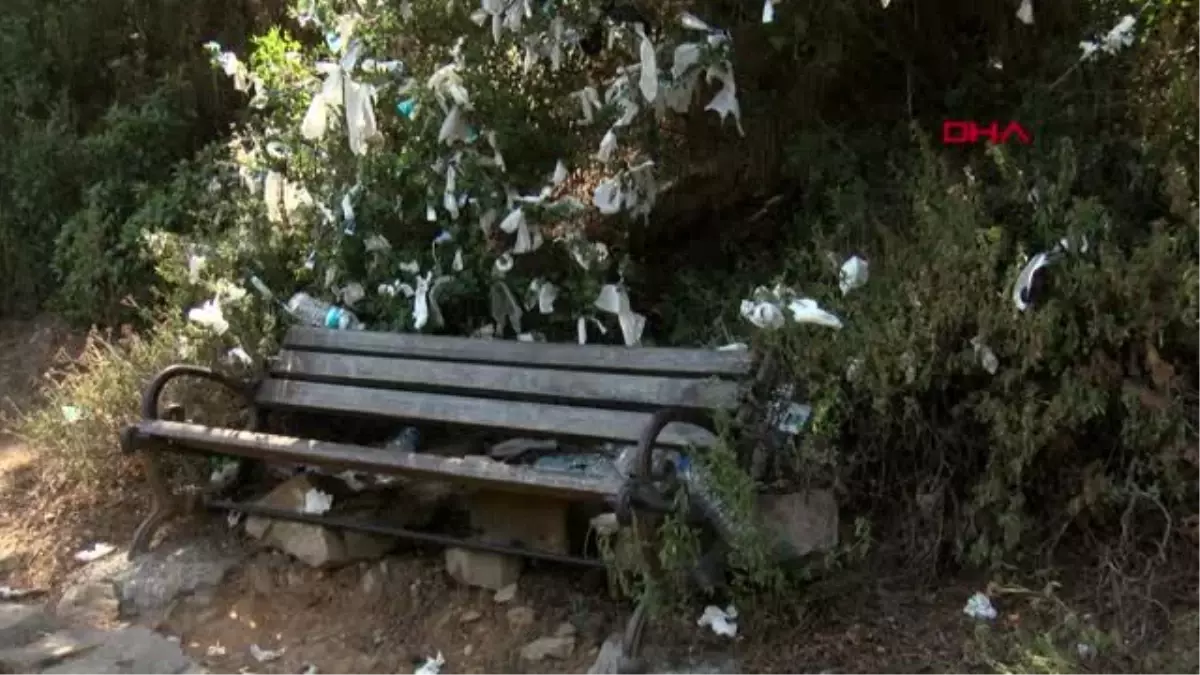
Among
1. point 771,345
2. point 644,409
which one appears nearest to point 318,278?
point 644,409

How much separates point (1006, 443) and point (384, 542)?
82.2 inches

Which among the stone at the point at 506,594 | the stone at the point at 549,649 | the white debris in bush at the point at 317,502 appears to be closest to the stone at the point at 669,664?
the stone at the point at 549,649

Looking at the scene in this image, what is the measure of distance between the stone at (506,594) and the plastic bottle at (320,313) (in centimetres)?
130

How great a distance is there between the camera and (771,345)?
3775mm

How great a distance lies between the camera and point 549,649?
373 centimetres

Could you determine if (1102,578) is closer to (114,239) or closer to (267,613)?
(267,613)

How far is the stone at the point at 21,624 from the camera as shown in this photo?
4168 millimetres

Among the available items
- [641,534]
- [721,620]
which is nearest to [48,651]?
[641,534]

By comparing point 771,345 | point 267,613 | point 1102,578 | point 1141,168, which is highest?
point 1141,168

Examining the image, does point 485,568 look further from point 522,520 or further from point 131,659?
point 131,659

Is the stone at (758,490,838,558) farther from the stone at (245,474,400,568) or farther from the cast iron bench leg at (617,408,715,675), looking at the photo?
the stone at (245,474,400,568)

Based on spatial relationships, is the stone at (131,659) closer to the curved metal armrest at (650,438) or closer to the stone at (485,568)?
the stone at (485,568)

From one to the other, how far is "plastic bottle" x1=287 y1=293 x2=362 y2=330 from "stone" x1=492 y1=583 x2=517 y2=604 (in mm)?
1300

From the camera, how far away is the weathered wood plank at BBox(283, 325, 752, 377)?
3949 mm
